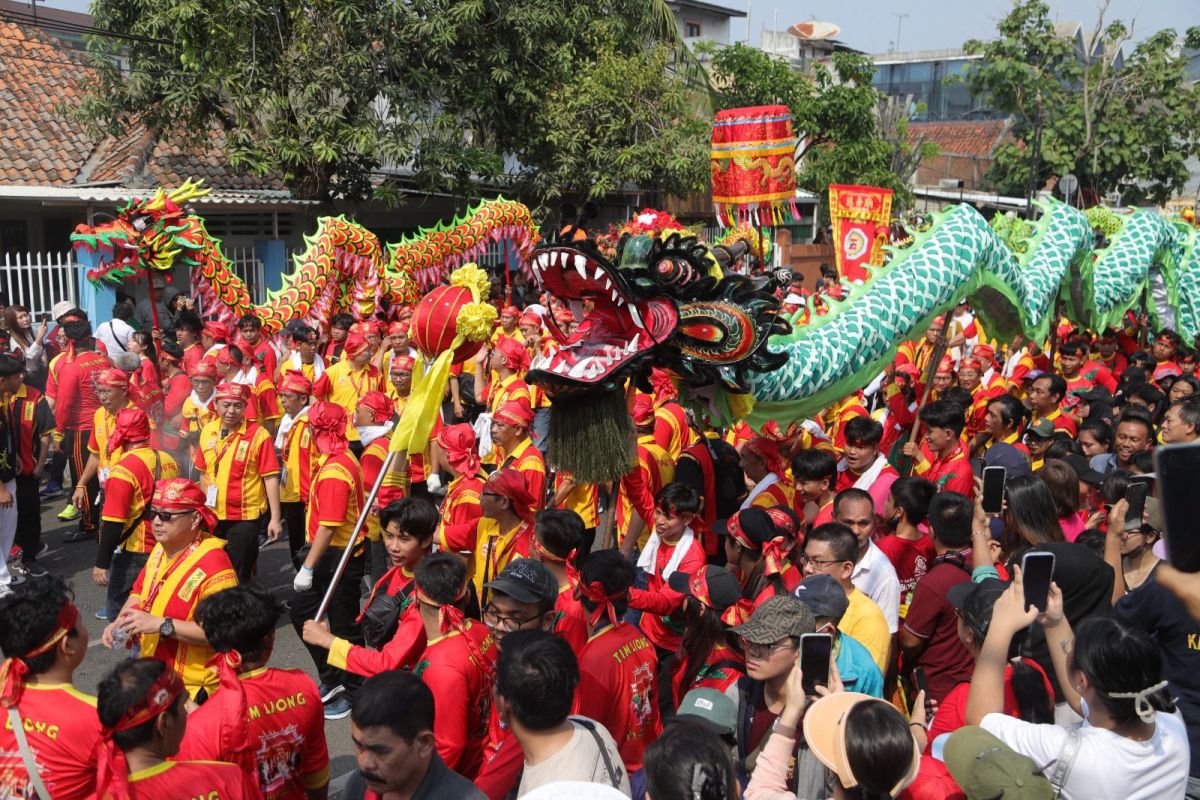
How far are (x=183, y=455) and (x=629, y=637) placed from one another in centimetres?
478

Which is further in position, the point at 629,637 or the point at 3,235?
the point at 3,235

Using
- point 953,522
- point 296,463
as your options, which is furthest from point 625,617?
point 296,463

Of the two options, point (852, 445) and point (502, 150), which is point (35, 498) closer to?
point (852, 445)

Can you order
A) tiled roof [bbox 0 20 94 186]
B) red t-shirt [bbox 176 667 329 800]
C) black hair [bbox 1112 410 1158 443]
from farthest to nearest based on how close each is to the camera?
tiled roof [bbox 0 20 94 186] → black hair [bbox 1112 410 1158 443] → red t-shirt [bbox 176 667 329 800]

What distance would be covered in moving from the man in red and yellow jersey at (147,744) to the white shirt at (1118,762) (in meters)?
1.87

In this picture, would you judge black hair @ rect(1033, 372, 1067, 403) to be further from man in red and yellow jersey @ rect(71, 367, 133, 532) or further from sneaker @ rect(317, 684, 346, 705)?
man in red and yellow jersey @ rect(71, 367, 133, 532)

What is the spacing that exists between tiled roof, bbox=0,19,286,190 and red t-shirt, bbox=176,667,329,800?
44.1ft

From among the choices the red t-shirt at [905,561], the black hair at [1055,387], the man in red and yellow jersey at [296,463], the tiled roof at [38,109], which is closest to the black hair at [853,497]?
the red t-shirt at [905,561]

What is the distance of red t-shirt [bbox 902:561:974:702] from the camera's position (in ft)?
12.0

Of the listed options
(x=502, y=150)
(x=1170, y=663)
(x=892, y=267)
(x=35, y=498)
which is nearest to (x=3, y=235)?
(x=502, y=150)

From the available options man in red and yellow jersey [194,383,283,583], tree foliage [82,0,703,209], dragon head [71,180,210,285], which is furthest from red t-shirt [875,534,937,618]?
tree foliage [82,0,703,209]

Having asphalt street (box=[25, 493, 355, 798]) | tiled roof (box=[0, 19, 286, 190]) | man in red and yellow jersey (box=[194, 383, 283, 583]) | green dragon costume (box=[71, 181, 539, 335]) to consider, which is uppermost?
tiled roof (box=[0, 19, 286, 190])

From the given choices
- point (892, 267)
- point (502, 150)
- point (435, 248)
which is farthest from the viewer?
point (502, 150)

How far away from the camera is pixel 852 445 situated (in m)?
5.50
